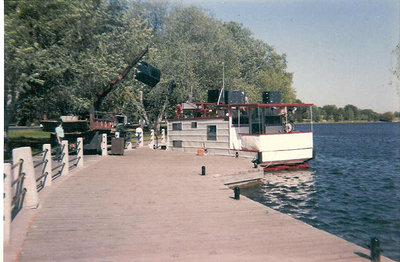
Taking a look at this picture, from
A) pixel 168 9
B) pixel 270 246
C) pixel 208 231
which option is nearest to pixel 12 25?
pixel 208 231

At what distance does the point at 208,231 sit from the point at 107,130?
64.0 feet

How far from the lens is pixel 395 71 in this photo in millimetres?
37438

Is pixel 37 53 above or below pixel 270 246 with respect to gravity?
above

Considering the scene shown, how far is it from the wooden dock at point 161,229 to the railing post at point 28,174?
0.28m

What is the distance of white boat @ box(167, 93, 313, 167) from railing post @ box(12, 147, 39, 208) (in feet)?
43.0

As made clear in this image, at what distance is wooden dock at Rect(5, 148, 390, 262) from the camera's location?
5.47 metres

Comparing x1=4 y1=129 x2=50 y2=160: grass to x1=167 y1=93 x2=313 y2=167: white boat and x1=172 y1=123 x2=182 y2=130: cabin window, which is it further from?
x1=167 y1=93 x2=313 y2=167: white boat

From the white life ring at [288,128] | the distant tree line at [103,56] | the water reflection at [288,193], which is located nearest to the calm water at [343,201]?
the water reflection at [288,193]

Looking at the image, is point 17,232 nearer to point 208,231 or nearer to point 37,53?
point 208,231

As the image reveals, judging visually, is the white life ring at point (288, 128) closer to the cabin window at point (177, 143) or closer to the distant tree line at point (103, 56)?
the cabin window at point (177, 143)

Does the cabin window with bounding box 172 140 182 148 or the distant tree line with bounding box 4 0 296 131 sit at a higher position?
the distant tree line with bounding box 4 0 296 131

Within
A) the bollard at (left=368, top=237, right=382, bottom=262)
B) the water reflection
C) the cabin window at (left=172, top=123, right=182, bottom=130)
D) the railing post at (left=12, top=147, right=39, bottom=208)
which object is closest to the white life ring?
the water reflection

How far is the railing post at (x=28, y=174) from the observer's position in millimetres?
7624

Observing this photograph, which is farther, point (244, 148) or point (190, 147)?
point (190, 147)
